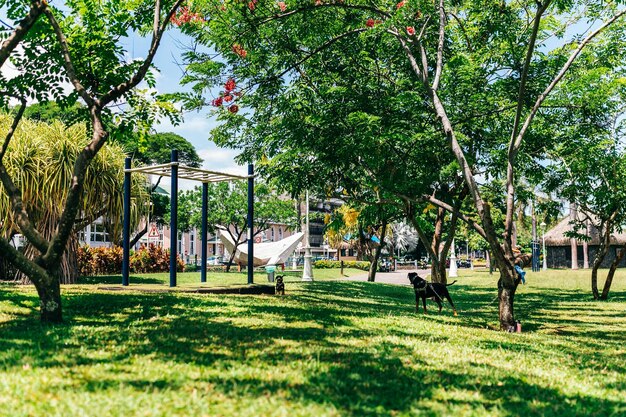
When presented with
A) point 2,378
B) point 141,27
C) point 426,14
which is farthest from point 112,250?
point 2,378

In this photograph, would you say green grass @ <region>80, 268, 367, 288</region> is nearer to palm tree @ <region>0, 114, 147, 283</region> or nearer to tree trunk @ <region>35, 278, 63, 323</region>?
palm tree @ <region>0, 114, 147, 283</region>

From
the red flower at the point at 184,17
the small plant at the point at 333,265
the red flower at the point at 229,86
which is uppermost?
the red flower at the point at 184,17

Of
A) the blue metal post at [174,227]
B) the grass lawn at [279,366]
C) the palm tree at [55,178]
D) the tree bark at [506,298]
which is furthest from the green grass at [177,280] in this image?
the tree bark at [506,298]

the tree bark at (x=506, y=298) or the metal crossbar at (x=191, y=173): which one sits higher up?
the metal crossbar at (x=191, y=173)

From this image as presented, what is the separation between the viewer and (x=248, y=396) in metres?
4.54

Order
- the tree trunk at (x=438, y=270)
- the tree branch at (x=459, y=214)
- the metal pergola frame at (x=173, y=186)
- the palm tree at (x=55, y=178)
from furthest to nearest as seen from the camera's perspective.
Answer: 1. the tree trunk at (x=438, y=270)
2. the palm tree at (x=55, y=178)
3. the metal pergola frame at (x=173, y=186)
4. the tree branch at (x=459, y=214)

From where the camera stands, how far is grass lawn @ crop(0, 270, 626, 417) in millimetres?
4402

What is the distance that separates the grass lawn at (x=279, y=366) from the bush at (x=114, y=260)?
16.2 meters

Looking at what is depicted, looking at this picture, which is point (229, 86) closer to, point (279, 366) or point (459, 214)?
point (459, 214)

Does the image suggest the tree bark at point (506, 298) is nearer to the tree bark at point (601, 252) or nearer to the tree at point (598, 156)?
the tree at point (598, 156)

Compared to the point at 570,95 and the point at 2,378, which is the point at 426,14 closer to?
the point at 570,95

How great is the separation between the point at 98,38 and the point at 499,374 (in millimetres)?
8863

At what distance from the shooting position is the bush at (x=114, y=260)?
1006 inches

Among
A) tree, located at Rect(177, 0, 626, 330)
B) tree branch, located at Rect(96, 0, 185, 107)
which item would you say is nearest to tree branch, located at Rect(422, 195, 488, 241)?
tree, located at Rect(177, 0, 626, 330)
